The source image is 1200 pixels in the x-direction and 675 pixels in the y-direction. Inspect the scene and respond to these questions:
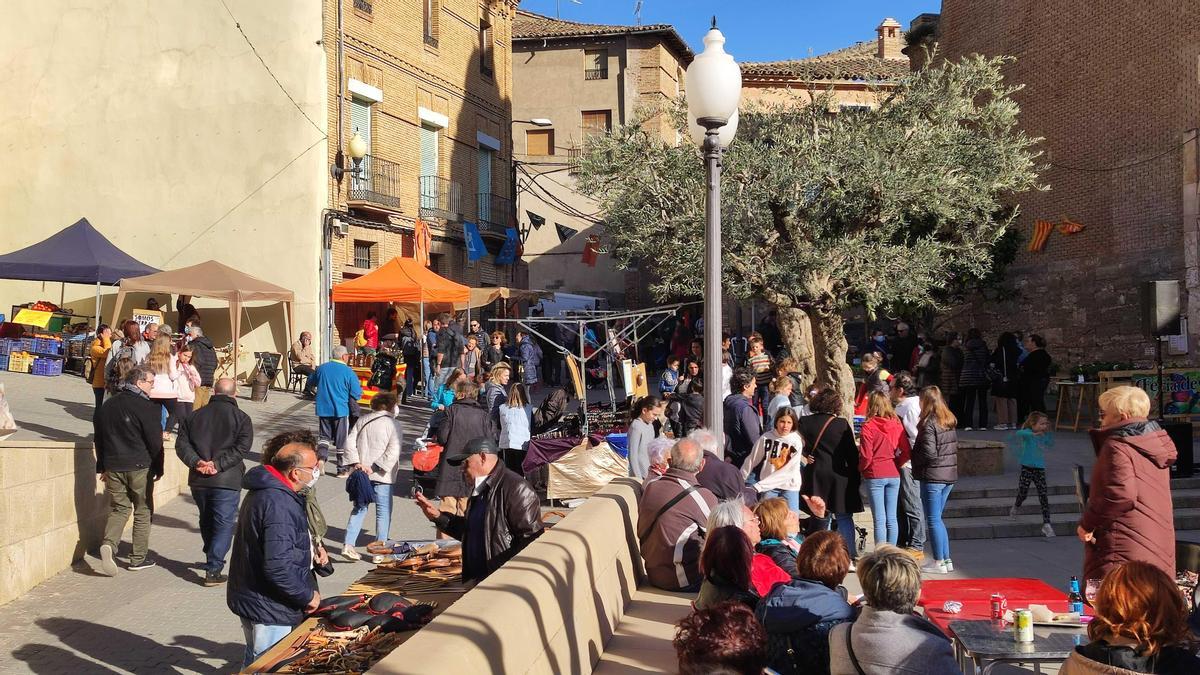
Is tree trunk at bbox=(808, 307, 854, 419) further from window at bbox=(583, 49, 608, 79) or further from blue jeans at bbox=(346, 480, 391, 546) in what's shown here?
window at bbox=(583, 49, 608, 79)

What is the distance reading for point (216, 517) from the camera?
29.3ft

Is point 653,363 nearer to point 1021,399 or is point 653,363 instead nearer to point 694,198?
point 1021,399

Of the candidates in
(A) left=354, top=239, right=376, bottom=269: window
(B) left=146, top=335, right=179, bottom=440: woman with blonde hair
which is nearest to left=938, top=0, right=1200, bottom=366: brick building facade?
(A) left=354, top=239, right=376, bottom=269: window

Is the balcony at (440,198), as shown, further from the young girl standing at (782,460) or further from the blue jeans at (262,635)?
the blue jeans at (262,635)

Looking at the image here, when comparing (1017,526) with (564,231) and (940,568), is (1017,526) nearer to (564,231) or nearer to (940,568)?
(940,568)

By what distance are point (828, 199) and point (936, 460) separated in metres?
5.80

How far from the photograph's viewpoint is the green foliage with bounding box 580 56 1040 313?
1413 cm

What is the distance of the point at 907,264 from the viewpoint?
1396 cm

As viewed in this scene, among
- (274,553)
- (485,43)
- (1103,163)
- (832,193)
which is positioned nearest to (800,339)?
(832,193)

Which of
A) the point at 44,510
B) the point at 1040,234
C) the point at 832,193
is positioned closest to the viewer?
the point at 44,510

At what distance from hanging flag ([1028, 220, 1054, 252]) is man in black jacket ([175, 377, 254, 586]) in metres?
20.8

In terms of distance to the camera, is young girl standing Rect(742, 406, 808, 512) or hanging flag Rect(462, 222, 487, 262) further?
hanging flag Rect(462, 222, 487, 262)

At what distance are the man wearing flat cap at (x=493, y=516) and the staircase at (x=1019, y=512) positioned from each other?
22.8ft

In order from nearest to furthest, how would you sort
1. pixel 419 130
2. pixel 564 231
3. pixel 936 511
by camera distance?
pixel 936 511 < pixel 419 130 < pixel 564 231
